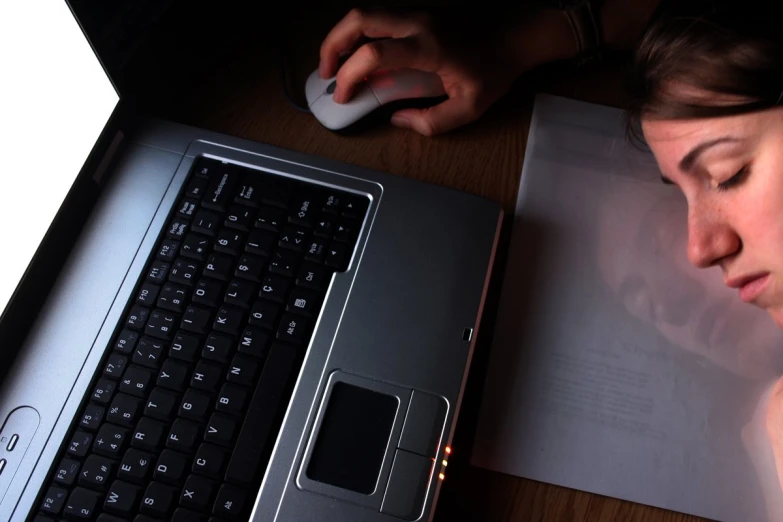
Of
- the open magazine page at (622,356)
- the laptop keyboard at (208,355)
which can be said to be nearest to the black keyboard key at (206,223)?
the laptop keyboard at (208,355)

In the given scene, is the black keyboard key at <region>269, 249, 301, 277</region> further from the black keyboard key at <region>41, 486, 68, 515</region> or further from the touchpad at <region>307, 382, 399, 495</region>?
the black keyboard key at <region>41, 486, 68, 515</region>

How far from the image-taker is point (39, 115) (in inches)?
Answer: 17.6

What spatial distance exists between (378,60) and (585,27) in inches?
8.2

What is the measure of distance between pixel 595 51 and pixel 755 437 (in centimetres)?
37

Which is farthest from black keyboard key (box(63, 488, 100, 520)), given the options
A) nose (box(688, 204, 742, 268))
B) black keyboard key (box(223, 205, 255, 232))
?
nose (box(688, 204, 742, 268))

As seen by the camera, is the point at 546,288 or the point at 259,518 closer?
the point at 259,518

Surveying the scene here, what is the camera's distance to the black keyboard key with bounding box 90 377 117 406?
46 cm

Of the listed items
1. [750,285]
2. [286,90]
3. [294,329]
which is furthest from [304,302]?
[750,285]

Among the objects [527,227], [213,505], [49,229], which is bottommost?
[213,505]

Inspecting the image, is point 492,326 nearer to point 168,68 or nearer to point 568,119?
point 568,119

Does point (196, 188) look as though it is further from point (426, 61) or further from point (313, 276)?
point (426, 61)

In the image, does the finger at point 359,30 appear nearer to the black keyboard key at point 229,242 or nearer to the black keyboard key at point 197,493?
the black keyboard key at point 229,242

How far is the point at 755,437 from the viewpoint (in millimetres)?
479

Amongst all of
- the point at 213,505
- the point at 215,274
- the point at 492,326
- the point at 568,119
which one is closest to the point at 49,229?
the point at 215,274
